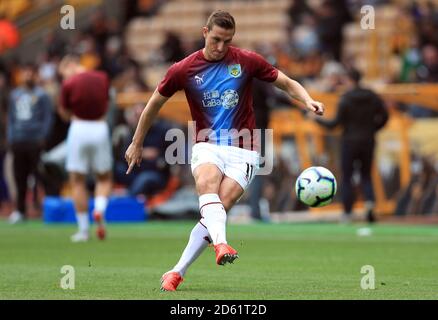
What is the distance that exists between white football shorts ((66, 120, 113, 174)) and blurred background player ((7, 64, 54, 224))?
205 inches

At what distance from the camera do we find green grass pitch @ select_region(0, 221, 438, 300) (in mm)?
9414

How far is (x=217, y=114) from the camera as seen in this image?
387 inches

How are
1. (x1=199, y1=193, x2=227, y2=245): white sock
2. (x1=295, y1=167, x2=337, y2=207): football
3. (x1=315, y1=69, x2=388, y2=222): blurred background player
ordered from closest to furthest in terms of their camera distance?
(x1=199, y1=193, x2=227, y2=245): white sock, (x1=295, y1=167, x2=337, y2=207): football, (x1=315, y1=69, x2=388, y2=222): blurred background player

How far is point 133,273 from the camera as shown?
36.7 ft

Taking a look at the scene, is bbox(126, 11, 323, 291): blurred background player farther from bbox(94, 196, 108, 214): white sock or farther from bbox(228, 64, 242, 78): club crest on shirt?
bbox(94, 196, 108, 214): white sock
